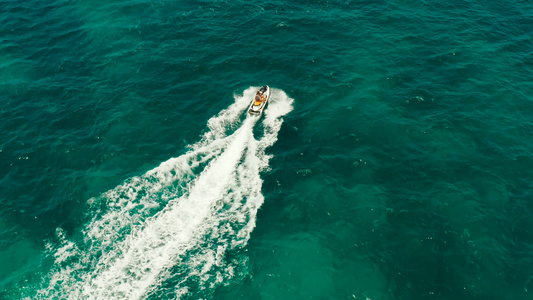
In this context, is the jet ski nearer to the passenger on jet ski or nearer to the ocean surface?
the passenger on jet ski

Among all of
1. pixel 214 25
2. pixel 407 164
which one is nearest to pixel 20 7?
pixel 214 25

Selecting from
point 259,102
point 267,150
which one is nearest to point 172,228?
point 267,150

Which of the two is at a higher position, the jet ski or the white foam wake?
the jet ski

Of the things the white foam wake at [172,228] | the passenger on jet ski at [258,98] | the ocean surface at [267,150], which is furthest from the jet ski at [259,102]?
the white foam wake at [172,228]

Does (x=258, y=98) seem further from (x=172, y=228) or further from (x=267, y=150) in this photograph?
(x=172, y=228)

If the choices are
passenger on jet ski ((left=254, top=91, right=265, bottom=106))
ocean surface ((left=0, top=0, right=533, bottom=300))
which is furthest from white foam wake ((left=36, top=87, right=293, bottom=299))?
passenger on jet ski ((left=254, top=91, right=265, bottom=106))

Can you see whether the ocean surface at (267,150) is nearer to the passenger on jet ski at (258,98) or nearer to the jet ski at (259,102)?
the jet ski at (259,102)
